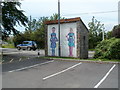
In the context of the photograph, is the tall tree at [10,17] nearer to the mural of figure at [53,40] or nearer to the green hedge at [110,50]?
the mural of figure at [53,40]

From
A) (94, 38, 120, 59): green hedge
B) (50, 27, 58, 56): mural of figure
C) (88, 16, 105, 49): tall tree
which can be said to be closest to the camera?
(94, 38, 120, 59): green hedge

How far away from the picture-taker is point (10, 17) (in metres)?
17.2

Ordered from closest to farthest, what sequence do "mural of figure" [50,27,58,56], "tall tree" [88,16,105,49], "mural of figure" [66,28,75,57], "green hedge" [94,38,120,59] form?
"green hedge" [94,38,120,59]
"mural of figure" [66,28,75,57]
"mural of figure" [50,27,58,56]
"tall tree" [88,16,105,49]

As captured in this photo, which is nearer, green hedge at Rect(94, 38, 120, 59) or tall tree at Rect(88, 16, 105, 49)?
green hedge at Rect(94, 38, 120, 59)

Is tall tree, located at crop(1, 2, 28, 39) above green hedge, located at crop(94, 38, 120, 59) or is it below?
above

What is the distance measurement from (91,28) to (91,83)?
34.5 m

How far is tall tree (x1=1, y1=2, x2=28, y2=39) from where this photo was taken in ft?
53.9

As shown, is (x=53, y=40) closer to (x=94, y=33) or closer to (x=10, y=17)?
(x=10, y=17)

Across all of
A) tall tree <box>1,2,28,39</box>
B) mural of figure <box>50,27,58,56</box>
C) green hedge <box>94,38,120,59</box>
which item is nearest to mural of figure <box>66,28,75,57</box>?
mural of figure <box>50,27,58,56</box>

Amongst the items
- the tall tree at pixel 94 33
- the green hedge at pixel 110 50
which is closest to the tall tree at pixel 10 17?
the green hedge at pixel 110 50

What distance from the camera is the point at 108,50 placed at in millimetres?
13008

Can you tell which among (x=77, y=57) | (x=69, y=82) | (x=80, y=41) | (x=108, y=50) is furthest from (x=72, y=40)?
(x=69, y=82)

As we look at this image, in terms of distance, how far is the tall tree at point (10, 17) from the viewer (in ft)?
53.9

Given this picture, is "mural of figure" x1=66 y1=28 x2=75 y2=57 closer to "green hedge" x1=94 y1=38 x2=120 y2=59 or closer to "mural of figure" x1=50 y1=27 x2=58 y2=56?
"mural of figure" x1=50 y1=27 x2=58 y2=56
